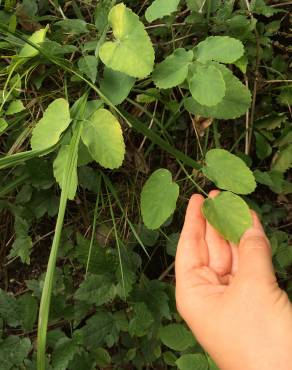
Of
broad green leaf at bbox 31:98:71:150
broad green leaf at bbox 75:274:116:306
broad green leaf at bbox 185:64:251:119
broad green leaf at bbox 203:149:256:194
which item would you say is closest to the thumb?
broad green leaf at bbox 203:149:256:194

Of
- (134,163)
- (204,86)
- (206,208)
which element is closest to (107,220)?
(134,163)

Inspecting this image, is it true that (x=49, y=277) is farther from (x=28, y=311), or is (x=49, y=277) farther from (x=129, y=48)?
(x=129, y=48)

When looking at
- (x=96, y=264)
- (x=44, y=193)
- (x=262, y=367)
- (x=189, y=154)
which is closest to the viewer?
(x=262, y=367)

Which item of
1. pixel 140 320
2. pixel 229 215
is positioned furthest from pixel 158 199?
pixel 140 320

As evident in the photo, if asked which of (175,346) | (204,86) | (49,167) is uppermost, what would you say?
(204,86)

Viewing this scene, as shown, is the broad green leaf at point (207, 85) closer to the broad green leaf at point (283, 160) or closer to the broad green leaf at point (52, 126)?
the broad green leaf at point (52, 126)

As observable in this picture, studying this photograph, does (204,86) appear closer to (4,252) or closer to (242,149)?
(242,149)
